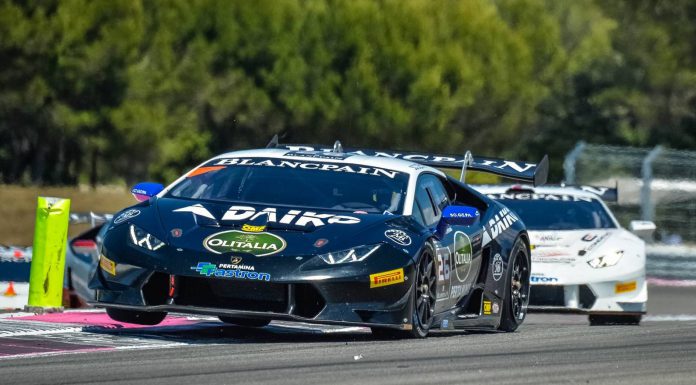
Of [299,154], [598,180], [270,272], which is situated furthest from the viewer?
[598,180]

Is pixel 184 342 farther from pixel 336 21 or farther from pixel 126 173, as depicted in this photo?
pixel 336 21

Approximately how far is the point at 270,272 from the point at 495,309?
2691mm

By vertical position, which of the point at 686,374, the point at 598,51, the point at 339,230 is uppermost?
the point at 598,51

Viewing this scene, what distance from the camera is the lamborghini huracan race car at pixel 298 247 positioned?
9055 millimetres

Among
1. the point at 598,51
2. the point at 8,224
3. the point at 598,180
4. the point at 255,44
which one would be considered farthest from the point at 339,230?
the point at 598,51

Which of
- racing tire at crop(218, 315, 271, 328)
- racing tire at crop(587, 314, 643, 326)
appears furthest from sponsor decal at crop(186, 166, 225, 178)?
racing tire at crop(587, 314, 643, 326)

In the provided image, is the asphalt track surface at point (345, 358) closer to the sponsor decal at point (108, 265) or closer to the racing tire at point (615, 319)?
the sponsor decal at point (108, 265)

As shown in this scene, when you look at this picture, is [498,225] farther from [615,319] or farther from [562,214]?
[562,214]

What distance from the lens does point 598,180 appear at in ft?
86.1

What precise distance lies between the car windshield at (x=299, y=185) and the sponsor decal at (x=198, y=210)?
14.0 inches

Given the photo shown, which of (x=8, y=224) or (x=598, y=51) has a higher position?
(x=598, y=51)

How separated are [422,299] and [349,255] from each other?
2.43ft

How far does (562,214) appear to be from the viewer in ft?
51.0

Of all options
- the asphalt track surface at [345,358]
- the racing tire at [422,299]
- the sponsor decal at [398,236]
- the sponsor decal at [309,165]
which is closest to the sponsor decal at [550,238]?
the asphalt track surface at [345,358]
